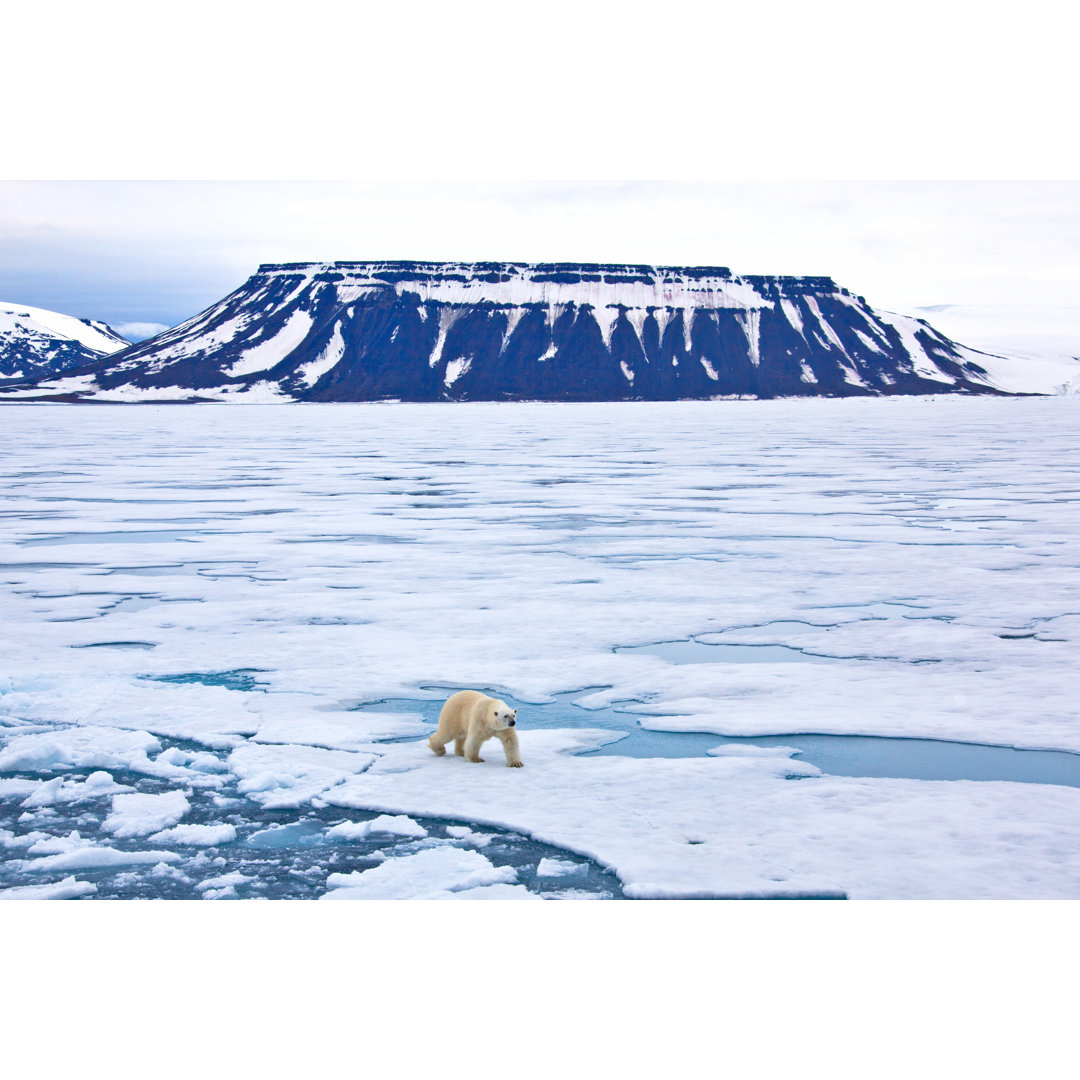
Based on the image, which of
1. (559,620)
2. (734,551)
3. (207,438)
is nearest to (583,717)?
(559,620)

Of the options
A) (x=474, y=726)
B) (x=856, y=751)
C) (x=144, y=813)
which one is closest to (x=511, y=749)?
(x=474, y=726)

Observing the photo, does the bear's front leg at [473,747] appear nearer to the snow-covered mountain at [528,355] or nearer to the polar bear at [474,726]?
the polar bear at [474,726]

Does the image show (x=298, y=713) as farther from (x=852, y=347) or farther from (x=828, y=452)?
(x=852, y=347)

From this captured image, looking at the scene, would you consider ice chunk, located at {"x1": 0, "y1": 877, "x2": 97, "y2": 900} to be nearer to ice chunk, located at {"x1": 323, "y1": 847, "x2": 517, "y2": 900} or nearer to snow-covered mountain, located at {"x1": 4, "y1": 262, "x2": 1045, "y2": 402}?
ice chunk, located at {"x1": 323, "y1": 847, "x2": 517, "y2": 900}

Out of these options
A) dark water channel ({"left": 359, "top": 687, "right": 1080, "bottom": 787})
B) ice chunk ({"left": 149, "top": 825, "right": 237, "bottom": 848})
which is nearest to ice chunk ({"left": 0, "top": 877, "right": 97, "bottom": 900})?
ice chunk ({"left": 149, "top": 825, "right": 237, "bottom": 848})

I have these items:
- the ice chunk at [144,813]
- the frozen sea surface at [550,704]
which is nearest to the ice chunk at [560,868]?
the frozen sea surface at [550,704]

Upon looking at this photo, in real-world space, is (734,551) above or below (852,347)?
below

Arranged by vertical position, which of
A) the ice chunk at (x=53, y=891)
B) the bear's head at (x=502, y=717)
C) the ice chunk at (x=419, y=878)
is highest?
the bear's head at (x=502, y=717)
